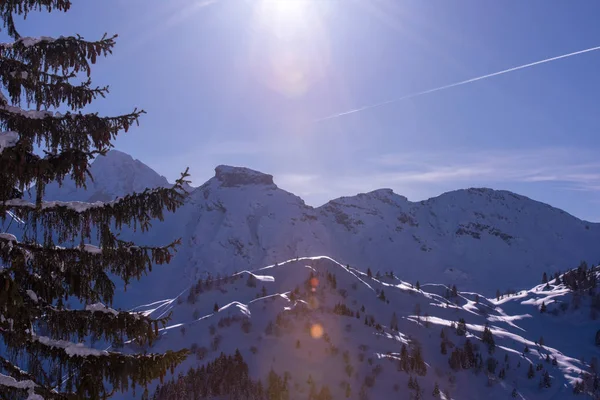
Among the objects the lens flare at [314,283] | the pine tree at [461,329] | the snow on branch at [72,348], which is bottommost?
the pine tree at [461,329]

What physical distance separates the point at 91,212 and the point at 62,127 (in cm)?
173

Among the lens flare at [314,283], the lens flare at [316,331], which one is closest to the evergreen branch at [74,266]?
the lens flare at [316,331]

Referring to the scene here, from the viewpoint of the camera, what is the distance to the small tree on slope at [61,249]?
780 centimetres

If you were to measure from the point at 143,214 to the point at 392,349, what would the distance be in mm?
99054

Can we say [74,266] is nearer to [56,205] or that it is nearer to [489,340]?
[56,205]

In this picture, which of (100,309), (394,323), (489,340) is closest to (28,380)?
(100,309)

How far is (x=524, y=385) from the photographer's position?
332ft

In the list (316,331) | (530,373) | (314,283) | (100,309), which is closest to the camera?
(100,309)

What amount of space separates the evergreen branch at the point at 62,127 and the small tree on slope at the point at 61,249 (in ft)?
0.06

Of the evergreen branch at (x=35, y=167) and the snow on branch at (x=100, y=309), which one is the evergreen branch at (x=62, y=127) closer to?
the evergreen branch at (x=35, y=167)

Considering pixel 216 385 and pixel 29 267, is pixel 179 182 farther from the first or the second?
pixel 216 385

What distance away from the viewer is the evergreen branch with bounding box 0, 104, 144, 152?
834 cm

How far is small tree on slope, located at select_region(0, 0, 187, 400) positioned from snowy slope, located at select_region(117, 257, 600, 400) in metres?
77.9

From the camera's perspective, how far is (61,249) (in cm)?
844
